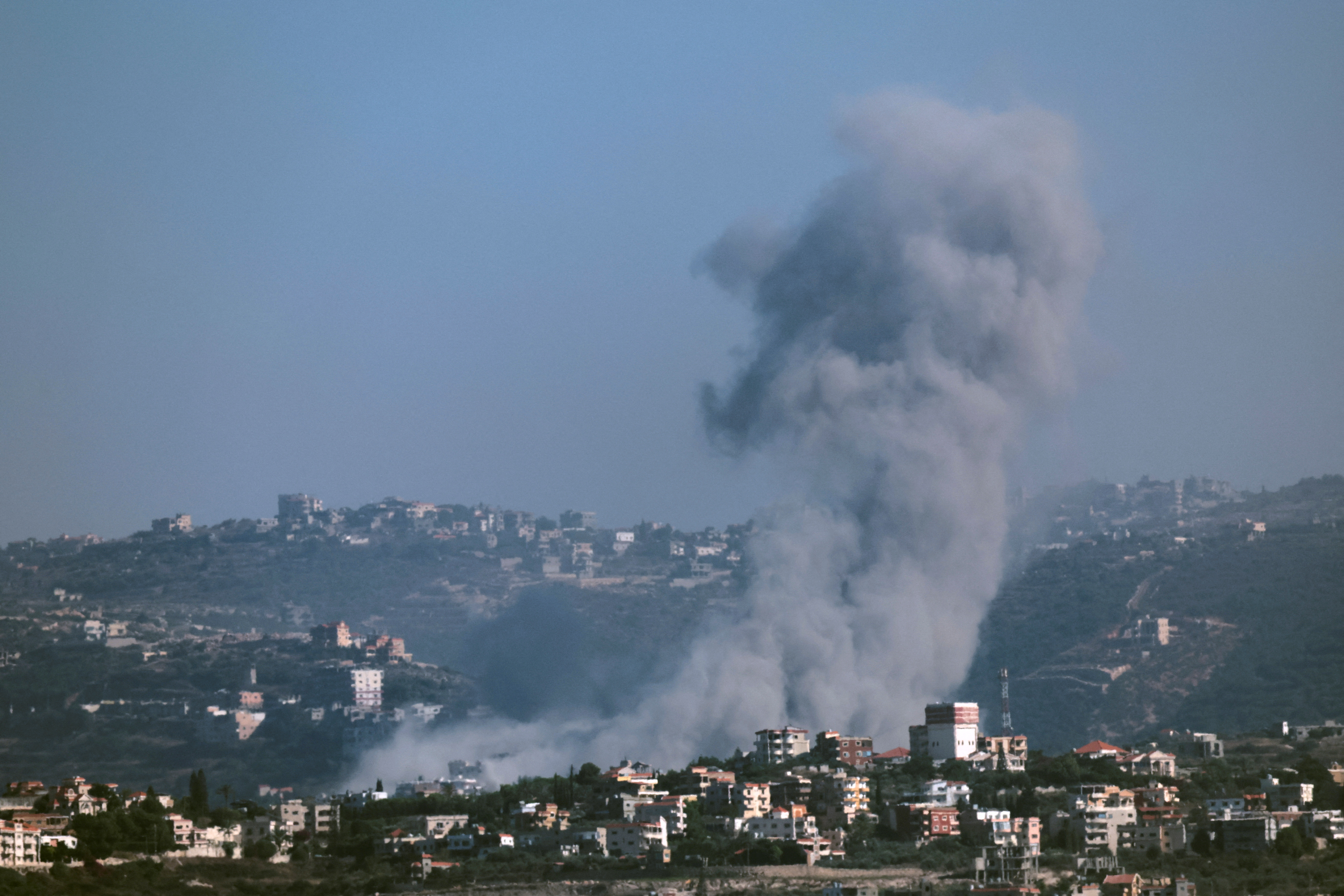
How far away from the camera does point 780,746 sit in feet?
207

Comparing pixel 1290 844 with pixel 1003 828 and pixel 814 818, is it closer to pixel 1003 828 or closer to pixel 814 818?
pixel 1003 828

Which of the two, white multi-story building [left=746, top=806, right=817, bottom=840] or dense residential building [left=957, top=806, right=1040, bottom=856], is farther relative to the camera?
white multi-story building [left=746, top=806, right=817, bottom=840]

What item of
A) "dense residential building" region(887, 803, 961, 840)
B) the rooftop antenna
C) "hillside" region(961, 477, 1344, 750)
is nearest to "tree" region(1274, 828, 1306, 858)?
"dense residential building" region(887, 803, 961, 840)

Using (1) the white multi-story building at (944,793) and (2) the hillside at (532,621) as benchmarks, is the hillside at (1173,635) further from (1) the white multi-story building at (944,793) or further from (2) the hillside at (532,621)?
(1) the white multi-story building at (944,793)

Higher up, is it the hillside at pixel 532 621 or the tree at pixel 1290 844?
the hillside at pixel 532 621

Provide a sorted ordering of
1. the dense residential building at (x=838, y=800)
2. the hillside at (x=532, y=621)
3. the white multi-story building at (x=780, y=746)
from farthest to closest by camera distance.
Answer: the hillside at (x=532, y=621) → the white multi-story building at (x=780, y=746) → the dense residential building at (x=838, y=800)

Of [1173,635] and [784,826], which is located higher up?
[1173,635]

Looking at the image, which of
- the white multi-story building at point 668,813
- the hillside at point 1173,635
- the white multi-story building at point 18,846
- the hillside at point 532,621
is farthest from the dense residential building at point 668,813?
the hillside at point 1173,635

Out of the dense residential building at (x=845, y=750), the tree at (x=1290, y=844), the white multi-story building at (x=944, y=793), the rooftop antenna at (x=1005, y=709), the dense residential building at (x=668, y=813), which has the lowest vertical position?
the tree at (x=1290, y=844)

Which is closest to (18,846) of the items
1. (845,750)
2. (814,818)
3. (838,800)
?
(814,818)

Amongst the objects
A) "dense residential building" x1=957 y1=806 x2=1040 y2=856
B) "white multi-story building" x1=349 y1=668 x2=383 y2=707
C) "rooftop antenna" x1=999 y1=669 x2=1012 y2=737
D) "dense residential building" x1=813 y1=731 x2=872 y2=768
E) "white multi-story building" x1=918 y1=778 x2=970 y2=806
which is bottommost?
"dense residential building" x1=957 y1=806 x2=1040 y2=856

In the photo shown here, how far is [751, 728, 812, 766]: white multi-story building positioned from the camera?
62.7 m

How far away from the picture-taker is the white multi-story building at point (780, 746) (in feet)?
206

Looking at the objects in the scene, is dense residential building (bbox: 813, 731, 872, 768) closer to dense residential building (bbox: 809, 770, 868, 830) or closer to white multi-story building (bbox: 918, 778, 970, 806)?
dense residential building (bbox: 809, 770, 868, 830)
